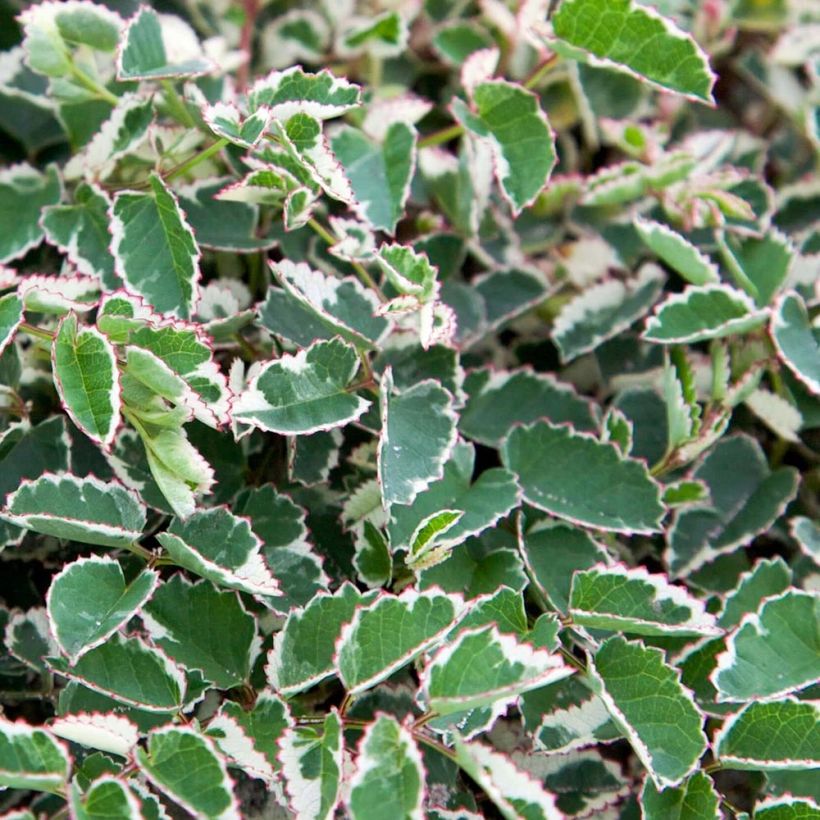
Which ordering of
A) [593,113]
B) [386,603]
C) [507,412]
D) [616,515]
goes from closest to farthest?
[386,603]
[616,515]
[507,412]
[593,113]

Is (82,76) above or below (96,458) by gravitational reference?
above

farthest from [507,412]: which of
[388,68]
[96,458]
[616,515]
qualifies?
[388,68]

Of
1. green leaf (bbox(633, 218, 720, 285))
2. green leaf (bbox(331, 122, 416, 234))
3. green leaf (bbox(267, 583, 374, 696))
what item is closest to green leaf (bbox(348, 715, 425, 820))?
green leaf (bbox(267, 583, 374, 696))

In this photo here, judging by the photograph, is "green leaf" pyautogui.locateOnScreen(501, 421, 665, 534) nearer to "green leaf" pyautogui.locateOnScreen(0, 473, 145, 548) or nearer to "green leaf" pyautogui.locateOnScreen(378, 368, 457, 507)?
"green leaf" pyautogui.locateOnScreen(378, 368, 457, 507)

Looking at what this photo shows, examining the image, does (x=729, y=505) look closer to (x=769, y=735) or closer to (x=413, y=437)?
(x=769, y=735)

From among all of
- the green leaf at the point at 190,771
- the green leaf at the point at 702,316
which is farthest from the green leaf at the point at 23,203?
the green leaf at the point at 702,316

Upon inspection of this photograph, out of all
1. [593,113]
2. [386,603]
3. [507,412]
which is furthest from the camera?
[593,113]

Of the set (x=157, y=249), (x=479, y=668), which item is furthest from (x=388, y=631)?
(x=157, y=249)

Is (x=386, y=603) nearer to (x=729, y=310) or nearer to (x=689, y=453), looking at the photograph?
(x=689, y=453)
